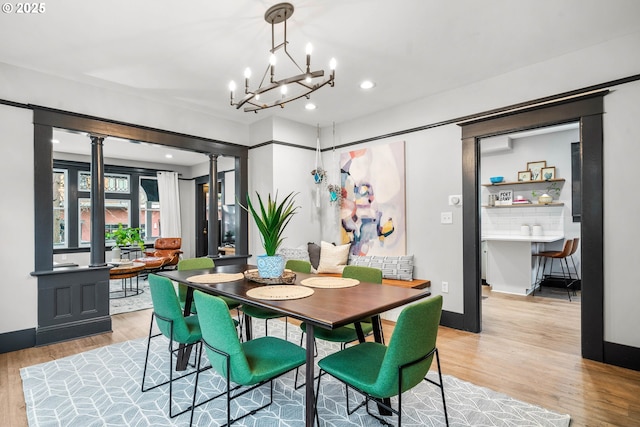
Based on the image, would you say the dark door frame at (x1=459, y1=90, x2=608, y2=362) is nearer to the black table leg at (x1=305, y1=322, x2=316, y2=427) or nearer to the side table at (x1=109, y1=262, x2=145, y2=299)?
the black table leg at (x1=305, y1=322, x2=316, y2=427)

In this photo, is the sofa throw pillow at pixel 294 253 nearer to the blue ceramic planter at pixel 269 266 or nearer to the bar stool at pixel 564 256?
the blue ceramic planter at pixel 269 266

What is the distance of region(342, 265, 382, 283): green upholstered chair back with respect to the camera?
8.63 ft

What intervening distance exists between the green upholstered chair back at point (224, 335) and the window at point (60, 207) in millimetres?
6949

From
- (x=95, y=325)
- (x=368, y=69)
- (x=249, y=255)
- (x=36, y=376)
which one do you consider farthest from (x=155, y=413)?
(x=368, y=69)

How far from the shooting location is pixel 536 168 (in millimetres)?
6004

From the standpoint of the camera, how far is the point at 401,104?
14.0 feet

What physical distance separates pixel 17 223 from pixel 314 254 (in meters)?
3.25

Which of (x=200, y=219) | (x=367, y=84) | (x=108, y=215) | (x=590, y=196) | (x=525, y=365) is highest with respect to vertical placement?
(x=367, y=84)

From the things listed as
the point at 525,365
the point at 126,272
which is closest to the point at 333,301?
the point at 525,365

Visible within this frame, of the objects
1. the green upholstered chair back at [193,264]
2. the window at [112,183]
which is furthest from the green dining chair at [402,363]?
the window at [112,183]

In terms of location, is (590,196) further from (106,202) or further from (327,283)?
(106,202)

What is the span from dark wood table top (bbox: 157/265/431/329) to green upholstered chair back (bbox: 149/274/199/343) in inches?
8.7

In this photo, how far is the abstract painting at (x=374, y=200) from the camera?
427 cm

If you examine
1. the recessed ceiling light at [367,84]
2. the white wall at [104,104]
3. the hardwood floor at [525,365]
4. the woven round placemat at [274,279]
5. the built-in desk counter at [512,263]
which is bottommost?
the hardwood floor at [525,365]
